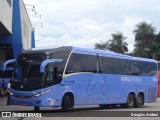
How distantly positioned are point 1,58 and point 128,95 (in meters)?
22.1

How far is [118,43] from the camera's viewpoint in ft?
320

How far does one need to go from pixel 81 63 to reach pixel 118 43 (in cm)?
7774

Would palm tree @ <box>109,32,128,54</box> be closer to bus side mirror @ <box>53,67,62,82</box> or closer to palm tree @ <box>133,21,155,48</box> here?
palm tree @ <box>133,21,155,48</box>

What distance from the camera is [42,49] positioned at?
1934 centimetres

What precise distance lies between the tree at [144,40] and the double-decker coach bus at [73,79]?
213ft

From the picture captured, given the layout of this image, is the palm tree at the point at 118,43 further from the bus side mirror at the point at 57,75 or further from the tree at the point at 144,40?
the bus side mirror at the point at 57,75

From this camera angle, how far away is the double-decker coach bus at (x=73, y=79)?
18344 millimetres

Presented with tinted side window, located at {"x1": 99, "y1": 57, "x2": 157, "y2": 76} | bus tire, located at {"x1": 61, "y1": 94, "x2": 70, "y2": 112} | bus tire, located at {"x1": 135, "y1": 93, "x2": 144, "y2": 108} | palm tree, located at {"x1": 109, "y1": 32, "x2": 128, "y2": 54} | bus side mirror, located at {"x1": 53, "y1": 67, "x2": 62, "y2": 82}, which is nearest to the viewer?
bus side mirror, located at {"x1": 53, "y1": 67, "x2": 62, "y2": 82}

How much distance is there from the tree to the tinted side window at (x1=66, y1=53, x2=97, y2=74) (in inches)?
2721

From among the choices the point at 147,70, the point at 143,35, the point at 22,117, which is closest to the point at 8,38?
the point at 147,70

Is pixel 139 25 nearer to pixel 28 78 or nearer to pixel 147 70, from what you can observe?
pixel 147 70

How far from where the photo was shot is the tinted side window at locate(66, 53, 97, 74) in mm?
19741

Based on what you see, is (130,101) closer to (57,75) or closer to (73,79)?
(73,79)

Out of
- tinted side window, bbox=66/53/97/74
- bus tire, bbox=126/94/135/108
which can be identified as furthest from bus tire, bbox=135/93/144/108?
tinted side window, bbox=66/53/97/74
